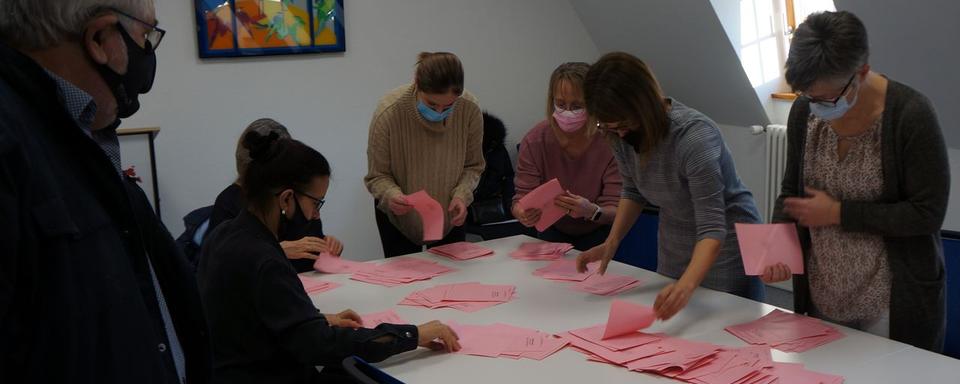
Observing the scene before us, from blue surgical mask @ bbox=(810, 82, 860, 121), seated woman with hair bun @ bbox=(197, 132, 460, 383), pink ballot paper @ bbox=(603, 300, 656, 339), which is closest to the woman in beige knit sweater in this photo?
seated woman with hair bun @ bbox=(197, 132, 460, 383)

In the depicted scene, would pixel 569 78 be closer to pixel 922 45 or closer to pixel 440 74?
pixel 440 74

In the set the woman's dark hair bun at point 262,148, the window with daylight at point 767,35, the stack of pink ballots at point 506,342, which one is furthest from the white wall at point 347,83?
the stack of pink ballots at point 506,342

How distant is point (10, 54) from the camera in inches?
40.8

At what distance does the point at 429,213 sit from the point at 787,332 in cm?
125

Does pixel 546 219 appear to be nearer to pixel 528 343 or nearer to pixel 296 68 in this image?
pixel 528 343

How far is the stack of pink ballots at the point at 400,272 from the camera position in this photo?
8.36 ft

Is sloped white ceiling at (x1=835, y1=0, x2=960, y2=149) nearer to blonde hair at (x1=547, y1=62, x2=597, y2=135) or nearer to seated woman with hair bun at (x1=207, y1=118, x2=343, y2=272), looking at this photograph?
blonde hair at (x1=547, y1=62, x2=597, y2=135)

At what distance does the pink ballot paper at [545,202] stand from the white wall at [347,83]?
2.07 metres

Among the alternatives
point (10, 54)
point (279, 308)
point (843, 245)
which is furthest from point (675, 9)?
point (10, 54)

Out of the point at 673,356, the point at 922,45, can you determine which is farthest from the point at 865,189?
the point at 922,45

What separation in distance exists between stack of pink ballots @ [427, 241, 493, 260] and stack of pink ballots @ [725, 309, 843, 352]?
1053 millimetres

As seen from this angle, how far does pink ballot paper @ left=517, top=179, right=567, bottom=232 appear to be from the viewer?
8.77 ft

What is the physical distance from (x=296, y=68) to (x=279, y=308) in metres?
2.83

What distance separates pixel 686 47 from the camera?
4.64m
